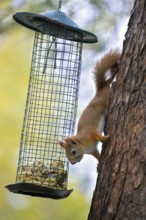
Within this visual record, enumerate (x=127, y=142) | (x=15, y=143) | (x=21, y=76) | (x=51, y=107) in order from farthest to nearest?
(x=15, y=143), (x=21, y=76), (x=51, y=107), (x=127, y=142)

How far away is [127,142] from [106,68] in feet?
2.13

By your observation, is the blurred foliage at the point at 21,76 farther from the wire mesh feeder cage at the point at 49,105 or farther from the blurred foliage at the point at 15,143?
the wire mesh feeder cage at the point at 49,105

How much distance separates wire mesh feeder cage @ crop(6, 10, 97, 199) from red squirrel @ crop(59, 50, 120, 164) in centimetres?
16

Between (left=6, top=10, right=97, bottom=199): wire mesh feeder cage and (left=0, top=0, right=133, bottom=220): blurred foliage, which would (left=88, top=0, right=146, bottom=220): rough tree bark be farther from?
(left=0, top=0, right=133, bottom=220): blurred foliage

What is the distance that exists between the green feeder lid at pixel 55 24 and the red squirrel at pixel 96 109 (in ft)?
0.58

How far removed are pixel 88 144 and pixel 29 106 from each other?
60cm

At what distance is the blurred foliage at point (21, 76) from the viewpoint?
446cm

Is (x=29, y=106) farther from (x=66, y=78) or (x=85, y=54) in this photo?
(x=85, y=54)

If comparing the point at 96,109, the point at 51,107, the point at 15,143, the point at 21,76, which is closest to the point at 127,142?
the point at 96,109

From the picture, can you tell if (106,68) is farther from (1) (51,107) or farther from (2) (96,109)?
(1) (51,107)

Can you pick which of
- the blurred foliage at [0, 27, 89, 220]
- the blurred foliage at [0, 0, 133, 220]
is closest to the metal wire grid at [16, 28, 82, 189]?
the blurred foliage at [0, 0, 133, 220]

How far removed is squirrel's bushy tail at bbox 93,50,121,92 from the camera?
3.48 m

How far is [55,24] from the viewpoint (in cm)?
349

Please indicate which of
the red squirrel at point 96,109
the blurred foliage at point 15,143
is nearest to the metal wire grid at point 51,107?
the red squirrel at point 96,109
